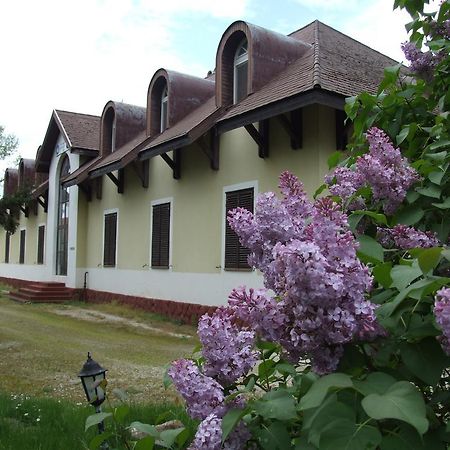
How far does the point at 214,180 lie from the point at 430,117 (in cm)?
1035

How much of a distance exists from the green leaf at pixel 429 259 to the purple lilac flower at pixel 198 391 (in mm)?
601

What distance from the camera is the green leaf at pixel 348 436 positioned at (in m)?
1.03

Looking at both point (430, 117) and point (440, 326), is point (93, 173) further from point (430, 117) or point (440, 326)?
point (440, 326)

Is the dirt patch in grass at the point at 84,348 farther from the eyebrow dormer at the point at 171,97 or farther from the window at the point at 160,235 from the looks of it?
the eyebrow dormer at the point at 171,97

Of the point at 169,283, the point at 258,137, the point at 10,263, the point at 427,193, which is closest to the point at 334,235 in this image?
the point at 427,193

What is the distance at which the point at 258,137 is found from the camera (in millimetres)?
10891

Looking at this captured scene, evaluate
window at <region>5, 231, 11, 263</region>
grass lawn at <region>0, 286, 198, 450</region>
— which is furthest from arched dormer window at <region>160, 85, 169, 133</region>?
window at <region>5, 231, 11, 263</region>

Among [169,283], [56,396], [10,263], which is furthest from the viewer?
[10,263]

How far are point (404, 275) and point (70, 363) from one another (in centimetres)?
797

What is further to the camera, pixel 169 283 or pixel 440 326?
pixel 169 283

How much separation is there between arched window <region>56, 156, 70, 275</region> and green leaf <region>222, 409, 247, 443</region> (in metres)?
20.4

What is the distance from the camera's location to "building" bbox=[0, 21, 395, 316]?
10.1 meters

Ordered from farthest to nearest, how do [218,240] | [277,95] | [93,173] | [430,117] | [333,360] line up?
[93,173] < [218,240] < [277,95] < [430,117] < [333,360]

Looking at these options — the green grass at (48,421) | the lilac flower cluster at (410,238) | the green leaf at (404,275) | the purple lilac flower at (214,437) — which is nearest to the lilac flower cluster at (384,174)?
the lilac flower cluster at (410,238)
